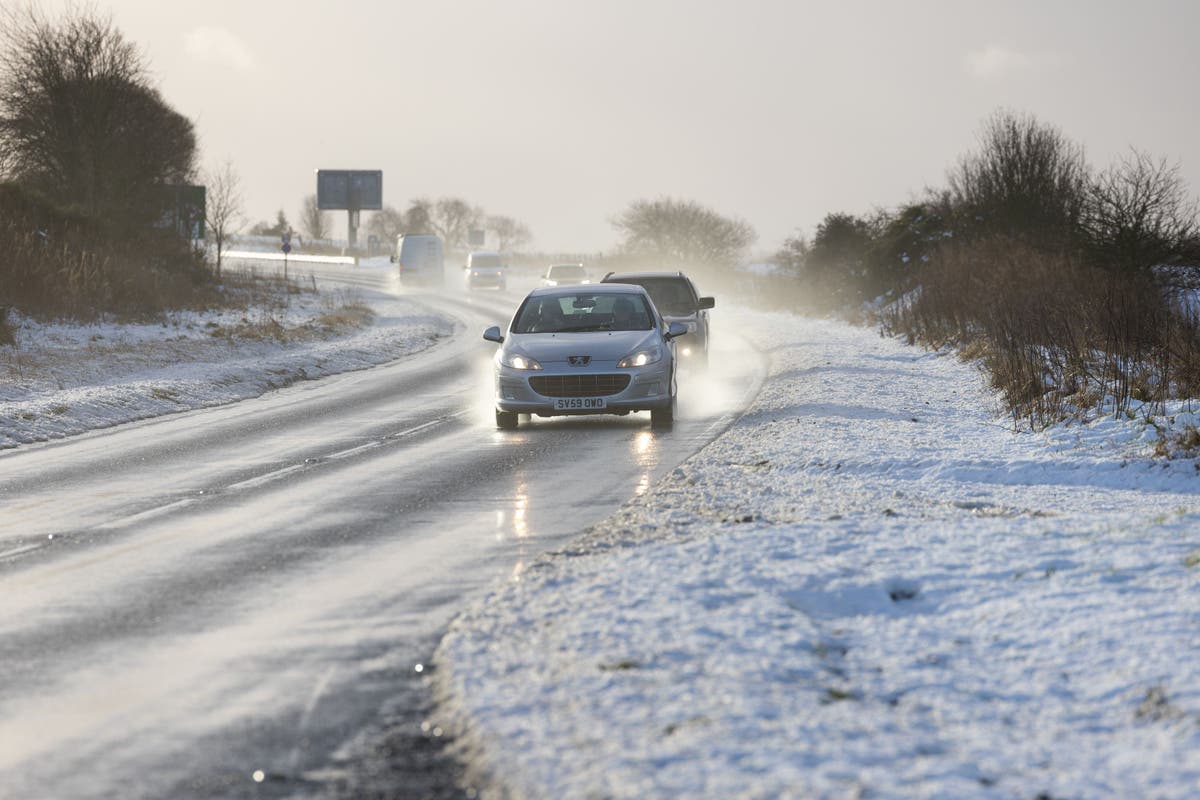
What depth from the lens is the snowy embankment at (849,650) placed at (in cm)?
446

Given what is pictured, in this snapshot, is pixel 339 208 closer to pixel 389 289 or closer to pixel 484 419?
pixel 389 289

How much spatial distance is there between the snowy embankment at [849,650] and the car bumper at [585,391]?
496cm

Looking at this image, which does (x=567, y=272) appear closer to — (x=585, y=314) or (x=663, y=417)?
(x=585, y=314)

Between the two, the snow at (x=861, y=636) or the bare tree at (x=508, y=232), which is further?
the bare tree at (x=508, y=232)

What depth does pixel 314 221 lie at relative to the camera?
13362cm

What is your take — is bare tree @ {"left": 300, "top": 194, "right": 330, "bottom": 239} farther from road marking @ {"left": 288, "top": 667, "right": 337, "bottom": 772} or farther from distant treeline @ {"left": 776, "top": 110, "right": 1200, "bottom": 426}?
road marking @ {"left": 288, "top": 667, "right": 337, "bottom": 772}

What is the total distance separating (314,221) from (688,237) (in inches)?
2421

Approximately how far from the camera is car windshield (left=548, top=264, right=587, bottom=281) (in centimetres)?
4716

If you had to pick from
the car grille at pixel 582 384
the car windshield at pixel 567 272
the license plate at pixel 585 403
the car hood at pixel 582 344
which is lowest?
the license plate at pixel 585 403

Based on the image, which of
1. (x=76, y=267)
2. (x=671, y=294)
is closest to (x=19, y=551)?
(x=671, y=294)

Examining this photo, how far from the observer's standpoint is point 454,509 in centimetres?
1026

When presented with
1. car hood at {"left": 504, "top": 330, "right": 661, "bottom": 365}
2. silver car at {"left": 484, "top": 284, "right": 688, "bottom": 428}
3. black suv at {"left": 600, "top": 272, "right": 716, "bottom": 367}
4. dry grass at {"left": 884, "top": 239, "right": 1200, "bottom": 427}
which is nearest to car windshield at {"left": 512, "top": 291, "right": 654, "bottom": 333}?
silver car at {"left": 484, "top": 284, "right": 688, "bottom": 428}

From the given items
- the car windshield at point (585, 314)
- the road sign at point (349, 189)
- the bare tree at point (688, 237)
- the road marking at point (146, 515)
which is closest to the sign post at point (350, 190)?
the road sign at point (349, 189)

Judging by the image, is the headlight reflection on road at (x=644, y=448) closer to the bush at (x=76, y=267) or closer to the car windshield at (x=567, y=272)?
the bush at (x=76, y=267)
